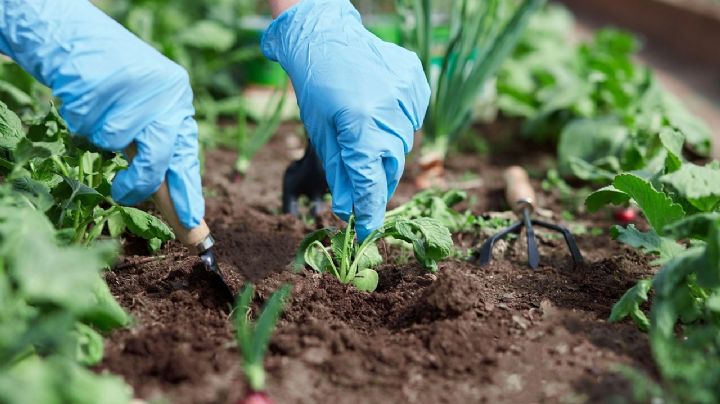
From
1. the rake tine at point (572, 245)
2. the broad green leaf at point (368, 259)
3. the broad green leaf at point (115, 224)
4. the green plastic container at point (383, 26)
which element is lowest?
the broad green leaf at point (115, 224)

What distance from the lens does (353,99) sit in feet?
7.20

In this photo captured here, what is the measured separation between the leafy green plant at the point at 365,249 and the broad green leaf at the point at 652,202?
50 cm

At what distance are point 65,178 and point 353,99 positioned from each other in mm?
778

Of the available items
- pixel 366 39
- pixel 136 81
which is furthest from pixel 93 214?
pixel 366 39

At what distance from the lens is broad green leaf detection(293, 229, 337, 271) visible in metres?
2.33

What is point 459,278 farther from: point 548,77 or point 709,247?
point 548,77

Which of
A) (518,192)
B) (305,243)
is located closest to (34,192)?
(305,243)

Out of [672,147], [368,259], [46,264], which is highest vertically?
[672,147]

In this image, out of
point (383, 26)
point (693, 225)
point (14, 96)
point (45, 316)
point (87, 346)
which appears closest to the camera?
point (45, 316)

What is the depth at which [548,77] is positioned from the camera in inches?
169

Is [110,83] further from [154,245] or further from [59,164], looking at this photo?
[154,245]

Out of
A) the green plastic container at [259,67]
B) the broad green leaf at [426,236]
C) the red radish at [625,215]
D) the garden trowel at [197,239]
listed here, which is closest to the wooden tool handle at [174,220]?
the garden trowel at [197,239]

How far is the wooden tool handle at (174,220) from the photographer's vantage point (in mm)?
2068

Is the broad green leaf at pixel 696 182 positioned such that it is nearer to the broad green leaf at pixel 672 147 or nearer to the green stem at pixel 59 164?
the broad green leaf at pixel 672 147
